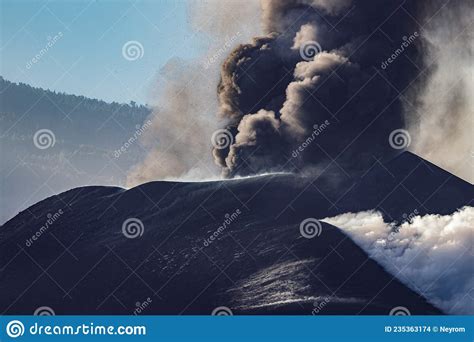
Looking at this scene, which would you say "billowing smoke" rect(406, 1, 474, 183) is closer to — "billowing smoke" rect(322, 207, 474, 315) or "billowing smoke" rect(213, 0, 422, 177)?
"billowing smoke" rect(213, 0, 422, 177)

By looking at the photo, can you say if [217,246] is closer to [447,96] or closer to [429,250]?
[429,250]

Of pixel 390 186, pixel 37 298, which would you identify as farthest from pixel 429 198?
pixel 37 298

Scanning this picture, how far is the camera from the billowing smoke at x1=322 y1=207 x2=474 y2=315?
26.7m

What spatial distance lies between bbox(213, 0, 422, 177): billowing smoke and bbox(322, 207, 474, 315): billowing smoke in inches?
300

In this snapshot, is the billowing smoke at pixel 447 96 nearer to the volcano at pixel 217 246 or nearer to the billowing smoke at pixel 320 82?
Result: the billowing smoke at pixel 320 82

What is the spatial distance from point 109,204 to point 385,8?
1652cm

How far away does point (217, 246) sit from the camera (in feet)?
105

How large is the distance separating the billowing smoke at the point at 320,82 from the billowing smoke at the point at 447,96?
97 cm

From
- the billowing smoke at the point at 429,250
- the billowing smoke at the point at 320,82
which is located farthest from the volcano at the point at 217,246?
the billowing smoke at the point at 320,82

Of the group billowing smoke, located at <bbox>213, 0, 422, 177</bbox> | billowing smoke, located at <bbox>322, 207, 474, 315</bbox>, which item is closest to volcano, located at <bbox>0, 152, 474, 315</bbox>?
billowing smoke, located at <bbox>322, 207, 474, 315</bbox>

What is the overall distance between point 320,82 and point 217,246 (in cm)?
1144

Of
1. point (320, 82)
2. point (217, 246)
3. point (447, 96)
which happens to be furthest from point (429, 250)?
point (447, 96)

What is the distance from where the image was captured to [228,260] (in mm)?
30703

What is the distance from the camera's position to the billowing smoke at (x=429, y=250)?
26672 mm
